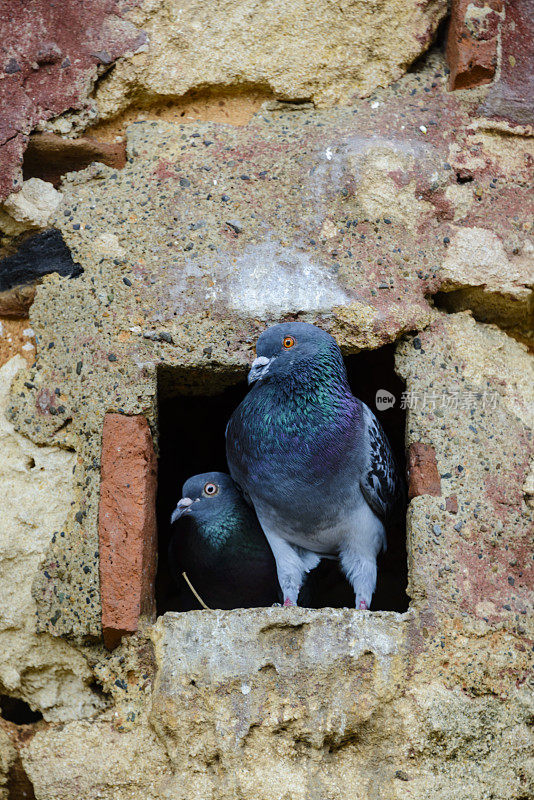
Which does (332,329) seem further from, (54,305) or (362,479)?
(54,305)

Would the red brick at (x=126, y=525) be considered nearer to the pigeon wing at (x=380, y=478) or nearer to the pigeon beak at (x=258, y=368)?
the pigeon beak at (x=258, y=368)

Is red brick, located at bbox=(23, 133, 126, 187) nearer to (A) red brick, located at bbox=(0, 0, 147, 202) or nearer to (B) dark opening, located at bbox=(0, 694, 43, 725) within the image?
(A) red brick, located at bbox=(0, 0, 147, 202)

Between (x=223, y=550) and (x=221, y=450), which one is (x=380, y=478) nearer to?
(x=223, y=550)

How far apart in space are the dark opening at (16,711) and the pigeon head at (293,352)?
1.62 meters

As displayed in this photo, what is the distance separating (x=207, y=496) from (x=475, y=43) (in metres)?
2.55

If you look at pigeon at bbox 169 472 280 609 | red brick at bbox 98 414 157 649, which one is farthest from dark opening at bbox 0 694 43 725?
pigeon at bbox 169 472 280 609

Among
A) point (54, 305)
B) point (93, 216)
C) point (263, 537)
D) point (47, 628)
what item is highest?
point (93, 216)

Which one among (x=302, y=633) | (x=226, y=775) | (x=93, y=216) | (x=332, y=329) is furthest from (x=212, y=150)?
(x=226, y=775)

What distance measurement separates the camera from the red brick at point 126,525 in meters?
3.66

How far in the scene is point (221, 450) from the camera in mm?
5836

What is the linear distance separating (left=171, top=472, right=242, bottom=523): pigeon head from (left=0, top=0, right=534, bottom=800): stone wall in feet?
1.86

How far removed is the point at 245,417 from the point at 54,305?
38.5 inches

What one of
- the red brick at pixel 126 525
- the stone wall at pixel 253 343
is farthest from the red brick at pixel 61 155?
the red brick at pixel 126 525

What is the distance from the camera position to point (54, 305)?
4121 mm
